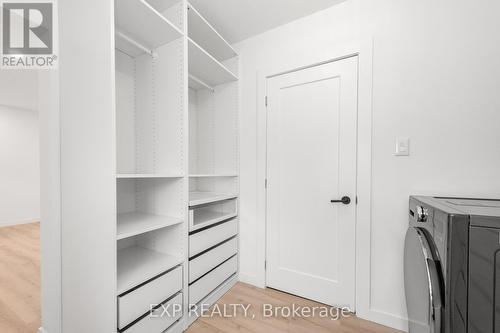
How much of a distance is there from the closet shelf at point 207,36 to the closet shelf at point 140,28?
0.30 metres

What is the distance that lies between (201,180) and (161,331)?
4.44 feet

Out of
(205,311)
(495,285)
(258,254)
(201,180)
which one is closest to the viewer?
(495,285)

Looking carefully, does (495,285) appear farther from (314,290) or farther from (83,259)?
(83,259)

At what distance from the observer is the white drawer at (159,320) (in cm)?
118

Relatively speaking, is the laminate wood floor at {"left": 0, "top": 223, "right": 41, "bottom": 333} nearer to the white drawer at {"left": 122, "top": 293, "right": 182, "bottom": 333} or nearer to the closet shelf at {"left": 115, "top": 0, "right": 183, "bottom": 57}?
the white drawer at {"left": 122, "top": 293, "right": 182, "bottom": 333}

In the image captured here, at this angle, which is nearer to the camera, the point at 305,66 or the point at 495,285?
the point at 495,285

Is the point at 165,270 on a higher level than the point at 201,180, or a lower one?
lower

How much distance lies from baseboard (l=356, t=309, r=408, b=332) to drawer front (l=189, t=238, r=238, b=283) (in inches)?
43.0

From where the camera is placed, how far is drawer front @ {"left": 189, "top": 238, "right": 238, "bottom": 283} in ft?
5.17

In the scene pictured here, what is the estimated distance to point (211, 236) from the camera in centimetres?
176

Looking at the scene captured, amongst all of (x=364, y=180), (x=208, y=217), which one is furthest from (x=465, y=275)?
(x=208, y=217)

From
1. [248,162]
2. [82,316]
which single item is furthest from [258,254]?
[82,316]

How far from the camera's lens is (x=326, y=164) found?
1.75 m

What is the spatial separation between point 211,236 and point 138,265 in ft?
1.87
